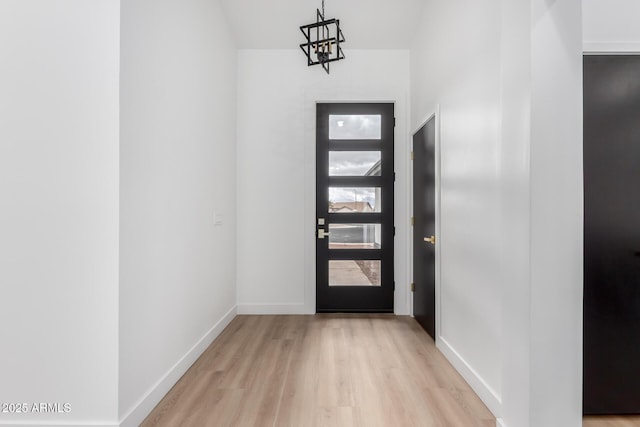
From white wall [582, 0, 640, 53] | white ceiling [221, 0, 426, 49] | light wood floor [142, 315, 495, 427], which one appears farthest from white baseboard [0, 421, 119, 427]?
white ceiling [221, 0, 426, 49]

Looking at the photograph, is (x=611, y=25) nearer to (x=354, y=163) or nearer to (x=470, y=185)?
(x=470, y=185)

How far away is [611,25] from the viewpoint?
1.82 m

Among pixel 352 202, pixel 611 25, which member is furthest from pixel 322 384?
pixel 611 25

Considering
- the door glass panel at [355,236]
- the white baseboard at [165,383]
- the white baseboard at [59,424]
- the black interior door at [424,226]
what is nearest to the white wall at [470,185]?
the black interior door at [424,226]

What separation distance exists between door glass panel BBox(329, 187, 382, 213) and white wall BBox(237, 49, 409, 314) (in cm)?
24

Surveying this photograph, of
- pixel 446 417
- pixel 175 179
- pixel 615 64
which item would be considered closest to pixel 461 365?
pixel 446 417

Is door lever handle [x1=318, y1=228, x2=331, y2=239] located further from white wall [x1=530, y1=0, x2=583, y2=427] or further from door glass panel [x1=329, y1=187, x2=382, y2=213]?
white wall [x1=530, y1=0, x2=583, y2=427]

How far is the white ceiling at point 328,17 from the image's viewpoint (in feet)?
11.4

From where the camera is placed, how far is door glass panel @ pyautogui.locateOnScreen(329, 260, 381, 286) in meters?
3.96

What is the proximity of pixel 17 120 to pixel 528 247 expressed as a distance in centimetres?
256

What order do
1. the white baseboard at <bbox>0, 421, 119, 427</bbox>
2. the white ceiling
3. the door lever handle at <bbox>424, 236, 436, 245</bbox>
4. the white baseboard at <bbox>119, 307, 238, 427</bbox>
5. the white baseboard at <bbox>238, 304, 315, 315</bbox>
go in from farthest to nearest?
the white baseboard at <bbox>238, 304, 315, 315</bbox>
the white ceiling
the door lever handle at <bbox>424, 236, 436, 245</bbox>
the white baseboard at <bbox>119, 307, 238, 427</bbox>
the white baseboard at <bbox>0, 421, 119, 427</bbox>

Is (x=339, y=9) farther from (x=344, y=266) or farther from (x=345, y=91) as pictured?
(x=344, y=266)

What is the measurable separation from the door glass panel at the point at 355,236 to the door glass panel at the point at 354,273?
0.63 feet

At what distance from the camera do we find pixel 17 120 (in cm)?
167
